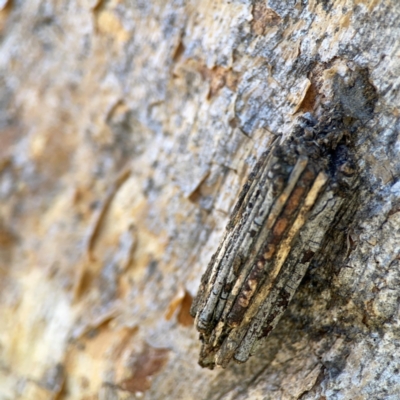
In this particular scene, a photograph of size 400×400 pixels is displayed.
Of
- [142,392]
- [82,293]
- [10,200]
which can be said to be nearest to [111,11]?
[10,200]

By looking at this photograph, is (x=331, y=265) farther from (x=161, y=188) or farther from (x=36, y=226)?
(x=36, y=226)

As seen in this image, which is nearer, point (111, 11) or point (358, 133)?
point (358, 133)

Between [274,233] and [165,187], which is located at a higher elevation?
[274,233]

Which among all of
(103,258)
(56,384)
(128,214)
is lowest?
(56,384)

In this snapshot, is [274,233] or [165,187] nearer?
[274,233]
